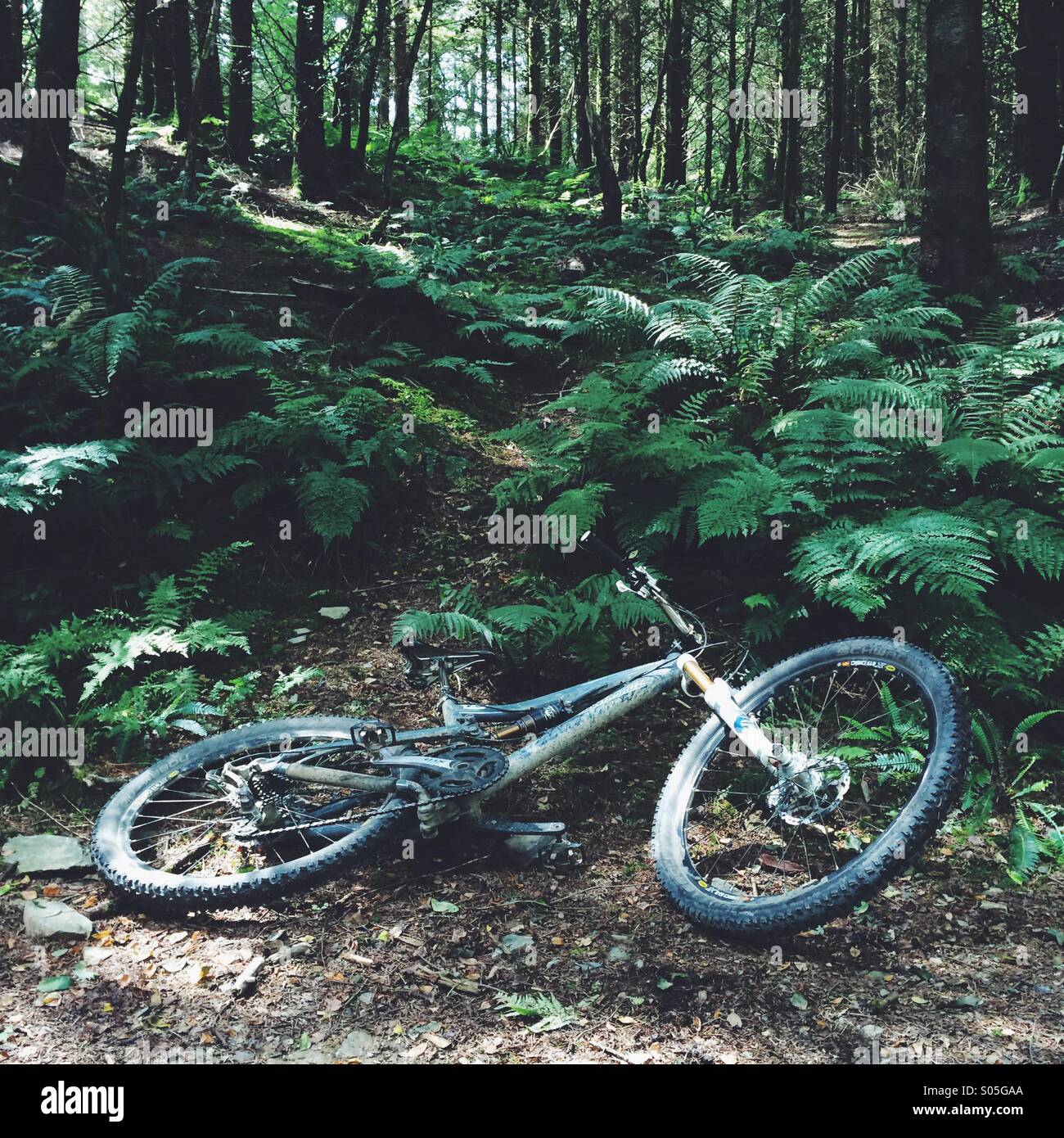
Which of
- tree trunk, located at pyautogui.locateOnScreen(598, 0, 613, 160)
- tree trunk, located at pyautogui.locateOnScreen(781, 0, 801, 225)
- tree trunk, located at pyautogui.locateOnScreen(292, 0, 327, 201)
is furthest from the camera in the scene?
tree trunk, located at pyautogui.locateOnScreen(598, 0, 613, 160)

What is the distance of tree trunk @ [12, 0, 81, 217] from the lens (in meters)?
8.66

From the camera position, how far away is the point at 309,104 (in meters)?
12.8

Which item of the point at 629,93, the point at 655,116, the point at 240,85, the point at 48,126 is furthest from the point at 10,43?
the point at 629,93

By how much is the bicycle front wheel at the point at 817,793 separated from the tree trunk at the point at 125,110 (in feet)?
23.7

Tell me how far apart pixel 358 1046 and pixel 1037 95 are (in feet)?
48.7

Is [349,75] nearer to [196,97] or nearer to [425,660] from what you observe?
[196,97]

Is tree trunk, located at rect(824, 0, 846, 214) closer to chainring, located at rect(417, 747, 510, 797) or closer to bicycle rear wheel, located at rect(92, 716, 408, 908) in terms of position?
chainring, located at rect(417, 747, 510, 797)

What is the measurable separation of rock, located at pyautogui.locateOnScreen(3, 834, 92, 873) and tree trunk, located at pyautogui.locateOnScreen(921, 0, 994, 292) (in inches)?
295

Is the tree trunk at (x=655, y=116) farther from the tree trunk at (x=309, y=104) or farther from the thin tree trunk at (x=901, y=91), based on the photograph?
the tree trunk at (x=309, y=104)

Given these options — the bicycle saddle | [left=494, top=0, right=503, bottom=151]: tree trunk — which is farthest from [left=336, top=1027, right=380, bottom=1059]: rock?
[left=494, top=0, right=503, bottom=151]: tree trunk

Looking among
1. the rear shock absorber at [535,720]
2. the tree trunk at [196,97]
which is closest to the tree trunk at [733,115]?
the tree trunk at [196,97]

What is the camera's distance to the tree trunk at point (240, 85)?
13375mm
